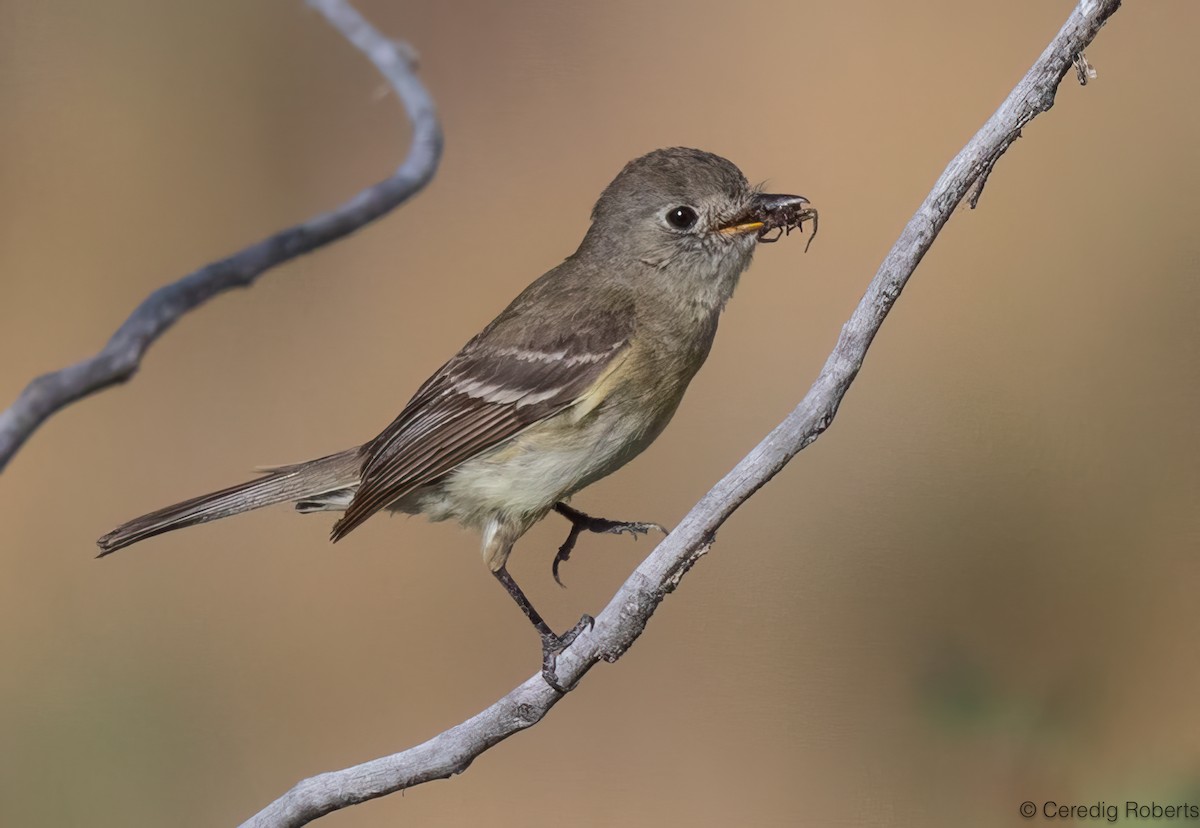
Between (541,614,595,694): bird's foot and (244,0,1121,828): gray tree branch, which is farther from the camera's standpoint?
(541,614,595,694): bird's foot

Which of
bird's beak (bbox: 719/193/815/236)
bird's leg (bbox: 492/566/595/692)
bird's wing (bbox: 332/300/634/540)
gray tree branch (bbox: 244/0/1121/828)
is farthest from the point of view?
bird's wing (bbox: 332/300/634/540)

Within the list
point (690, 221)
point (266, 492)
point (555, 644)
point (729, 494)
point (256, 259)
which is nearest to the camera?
point (729, 494)

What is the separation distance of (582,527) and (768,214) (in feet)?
2.35

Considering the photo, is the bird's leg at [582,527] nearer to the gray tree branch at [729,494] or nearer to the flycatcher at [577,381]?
the flycatcher at [577,381]

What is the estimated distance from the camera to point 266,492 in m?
2.69

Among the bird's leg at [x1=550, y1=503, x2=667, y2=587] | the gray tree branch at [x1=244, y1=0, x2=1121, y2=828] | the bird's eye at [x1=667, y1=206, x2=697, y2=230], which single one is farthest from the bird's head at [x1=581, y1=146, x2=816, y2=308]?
the gray tree branch at [x1=244, y1=0, x2=1121, y2=828]

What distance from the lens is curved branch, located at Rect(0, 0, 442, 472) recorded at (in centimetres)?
158

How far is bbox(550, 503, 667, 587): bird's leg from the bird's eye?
0.58m

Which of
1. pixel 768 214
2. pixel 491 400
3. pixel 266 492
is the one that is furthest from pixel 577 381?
pixel 266 492

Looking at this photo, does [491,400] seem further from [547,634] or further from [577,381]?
[547,634]

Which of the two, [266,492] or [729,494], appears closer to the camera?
[729,494]

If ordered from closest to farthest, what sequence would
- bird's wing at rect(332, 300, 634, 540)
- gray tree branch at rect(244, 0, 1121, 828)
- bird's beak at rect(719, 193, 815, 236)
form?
gray tree branch at rect(244, 0, 1121, 828) → bird's beak at rect(719, 193, 815, 236) → bird's wing at rect(332, 300, 634, 540)

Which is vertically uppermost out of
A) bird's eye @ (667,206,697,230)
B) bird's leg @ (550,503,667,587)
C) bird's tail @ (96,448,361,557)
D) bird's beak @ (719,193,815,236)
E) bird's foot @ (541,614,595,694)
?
bird's eye @ (667,206,697,230)

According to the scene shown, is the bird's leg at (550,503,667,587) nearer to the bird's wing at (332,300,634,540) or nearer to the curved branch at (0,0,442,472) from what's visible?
the bird's wing at (332,300,634,540)
